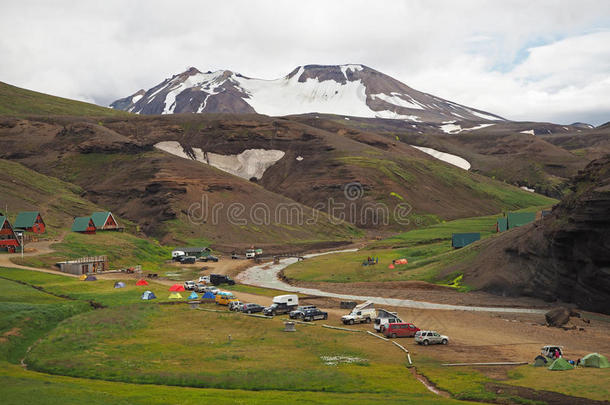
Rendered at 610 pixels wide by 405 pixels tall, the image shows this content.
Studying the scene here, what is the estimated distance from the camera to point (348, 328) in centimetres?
4697

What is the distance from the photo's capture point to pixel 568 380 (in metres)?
29.0

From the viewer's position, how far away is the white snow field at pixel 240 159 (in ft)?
620

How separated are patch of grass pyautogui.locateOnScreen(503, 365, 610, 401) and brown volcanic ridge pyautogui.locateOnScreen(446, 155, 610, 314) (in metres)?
25.0

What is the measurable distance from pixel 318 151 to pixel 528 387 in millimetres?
169184

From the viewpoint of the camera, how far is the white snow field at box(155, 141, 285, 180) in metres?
189

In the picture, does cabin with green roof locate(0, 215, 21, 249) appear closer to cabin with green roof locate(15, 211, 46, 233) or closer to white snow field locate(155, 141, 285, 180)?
cabin with green roof locate(15, 211, 46, 233)

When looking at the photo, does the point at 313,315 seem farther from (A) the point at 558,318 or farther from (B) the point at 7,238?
(B) the point at 7,238

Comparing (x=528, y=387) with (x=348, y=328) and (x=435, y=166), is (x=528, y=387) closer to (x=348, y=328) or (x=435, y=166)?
(x=348, y=328)

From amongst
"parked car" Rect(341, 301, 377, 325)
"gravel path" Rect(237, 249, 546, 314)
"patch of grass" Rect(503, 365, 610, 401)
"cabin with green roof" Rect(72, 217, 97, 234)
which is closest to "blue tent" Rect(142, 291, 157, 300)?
"gravel path" Rect(237, 249, 546, 314)

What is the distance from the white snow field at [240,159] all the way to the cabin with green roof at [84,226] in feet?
274

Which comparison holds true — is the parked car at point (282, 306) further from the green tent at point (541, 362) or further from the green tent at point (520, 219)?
the green tent at point (520, 219)

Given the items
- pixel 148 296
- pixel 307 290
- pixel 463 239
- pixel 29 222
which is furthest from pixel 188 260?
pixel 463 239

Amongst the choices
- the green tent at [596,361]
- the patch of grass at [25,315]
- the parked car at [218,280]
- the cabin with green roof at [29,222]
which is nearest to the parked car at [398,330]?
the green tent at [596,361]

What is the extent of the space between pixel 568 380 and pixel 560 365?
2.96 m
